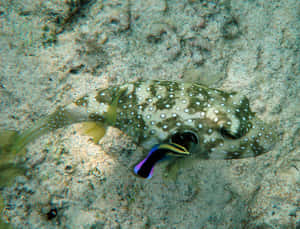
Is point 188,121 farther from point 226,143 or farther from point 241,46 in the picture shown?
point 241,46

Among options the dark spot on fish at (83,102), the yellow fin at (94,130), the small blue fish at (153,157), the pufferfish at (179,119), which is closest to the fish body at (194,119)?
the pufferfish at (179,119)

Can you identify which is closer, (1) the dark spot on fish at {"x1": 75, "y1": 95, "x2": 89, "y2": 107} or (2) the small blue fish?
(2) the small blue fish

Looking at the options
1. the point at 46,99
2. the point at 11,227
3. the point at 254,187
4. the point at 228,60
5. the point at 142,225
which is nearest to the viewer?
the point at 11,227

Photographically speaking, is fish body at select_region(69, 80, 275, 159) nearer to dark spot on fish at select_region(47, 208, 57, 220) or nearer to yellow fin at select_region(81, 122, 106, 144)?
yellow fin at select_region(81, 122, 106, 144)

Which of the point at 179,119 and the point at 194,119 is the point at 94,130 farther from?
the point at 194,119

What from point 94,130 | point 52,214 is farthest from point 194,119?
point 52,214

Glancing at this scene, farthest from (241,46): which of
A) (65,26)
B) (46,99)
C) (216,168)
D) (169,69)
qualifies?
(46,99)

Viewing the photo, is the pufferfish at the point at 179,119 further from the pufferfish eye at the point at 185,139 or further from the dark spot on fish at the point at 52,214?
the dark spot on fish at the point at 52,214

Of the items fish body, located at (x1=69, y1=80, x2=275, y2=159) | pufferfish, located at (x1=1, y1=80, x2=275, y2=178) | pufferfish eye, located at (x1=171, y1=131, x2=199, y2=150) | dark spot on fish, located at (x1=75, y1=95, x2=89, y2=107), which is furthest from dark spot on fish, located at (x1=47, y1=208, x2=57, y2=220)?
pufferfish eye, located at (x1=171, y1=131, x2=199, y2=150)
